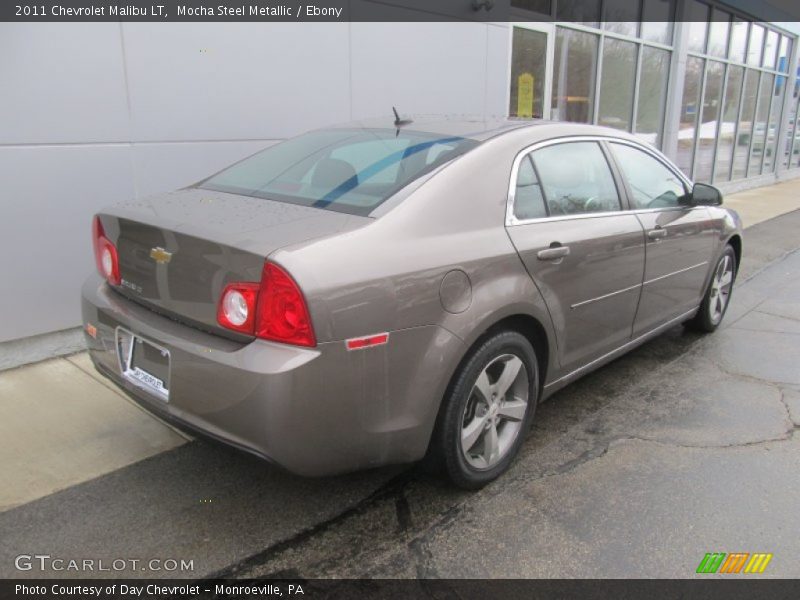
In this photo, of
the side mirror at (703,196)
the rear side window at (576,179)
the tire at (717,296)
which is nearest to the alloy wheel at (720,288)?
the tire at (717,296)

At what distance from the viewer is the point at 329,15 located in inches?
218

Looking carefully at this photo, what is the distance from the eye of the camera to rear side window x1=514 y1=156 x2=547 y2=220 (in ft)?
9.61

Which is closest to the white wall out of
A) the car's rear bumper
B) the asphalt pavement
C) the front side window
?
the asphalt pavement

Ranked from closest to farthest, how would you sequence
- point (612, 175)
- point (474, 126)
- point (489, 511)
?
point (489, 511), point (474, 126), point (612, 175)

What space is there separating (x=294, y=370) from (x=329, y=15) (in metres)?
4.39

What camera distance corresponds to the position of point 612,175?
143 inches

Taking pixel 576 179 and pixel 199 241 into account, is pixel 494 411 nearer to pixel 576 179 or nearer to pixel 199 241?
pixel 576 179

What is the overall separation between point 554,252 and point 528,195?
0.97 feet

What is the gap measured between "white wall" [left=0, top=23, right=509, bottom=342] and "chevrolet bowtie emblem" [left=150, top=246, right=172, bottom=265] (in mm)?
2143

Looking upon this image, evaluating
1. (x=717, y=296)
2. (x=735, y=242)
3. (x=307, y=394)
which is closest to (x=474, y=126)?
(x=307, y=394)

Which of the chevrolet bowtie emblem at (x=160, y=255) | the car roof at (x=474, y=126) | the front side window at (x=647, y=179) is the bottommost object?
the chevrolet bowtie emblem at (x=160, y=255)

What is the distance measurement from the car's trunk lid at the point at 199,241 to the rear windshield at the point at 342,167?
5.4 inches

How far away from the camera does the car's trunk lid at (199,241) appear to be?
2242mm

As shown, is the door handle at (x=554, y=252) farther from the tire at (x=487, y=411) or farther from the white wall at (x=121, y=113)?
the white wall at (x=121, y=113)
